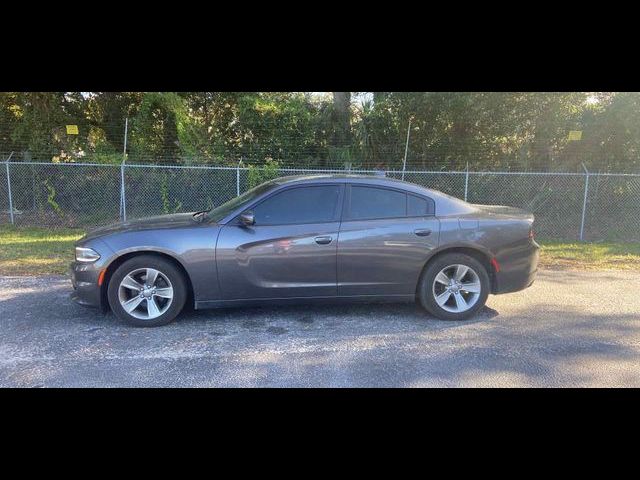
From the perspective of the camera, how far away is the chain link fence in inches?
447

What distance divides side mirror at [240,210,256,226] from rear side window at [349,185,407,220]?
1.04 meters

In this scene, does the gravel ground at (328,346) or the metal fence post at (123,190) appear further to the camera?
the metal fence post at (123,190)

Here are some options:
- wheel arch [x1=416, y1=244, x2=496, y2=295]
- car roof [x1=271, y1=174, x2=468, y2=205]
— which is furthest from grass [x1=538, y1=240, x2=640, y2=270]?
car roof [x1=271, y1=174, x2=468, y2=205]

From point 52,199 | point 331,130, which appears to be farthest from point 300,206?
point 52,199

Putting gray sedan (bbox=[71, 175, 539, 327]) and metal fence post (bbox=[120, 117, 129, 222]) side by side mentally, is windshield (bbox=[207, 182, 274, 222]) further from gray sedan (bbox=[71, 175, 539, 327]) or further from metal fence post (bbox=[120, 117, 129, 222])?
metal fence post (bbox=[120, 117, 129, 222])

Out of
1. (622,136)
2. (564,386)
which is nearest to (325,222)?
(564,386)

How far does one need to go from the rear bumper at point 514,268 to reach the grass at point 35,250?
5.96 metres

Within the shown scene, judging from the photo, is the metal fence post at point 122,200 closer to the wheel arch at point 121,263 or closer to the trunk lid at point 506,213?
the wheel arch at point 121,263

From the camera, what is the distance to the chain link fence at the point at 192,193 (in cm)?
1134

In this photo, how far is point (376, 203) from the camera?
4941 mm

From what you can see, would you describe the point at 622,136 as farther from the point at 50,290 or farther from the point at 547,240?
the point at 50,290

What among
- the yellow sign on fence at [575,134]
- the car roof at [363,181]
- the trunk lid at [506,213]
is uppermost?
the yellow sign on fence at [575,134]

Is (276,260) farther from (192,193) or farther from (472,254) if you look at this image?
(192,193)

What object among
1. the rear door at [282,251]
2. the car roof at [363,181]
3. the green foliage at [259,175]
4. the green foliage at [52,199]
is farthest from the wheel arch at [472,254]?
the green foliage at [52,199]
